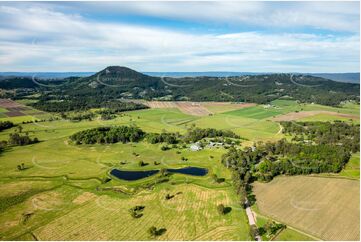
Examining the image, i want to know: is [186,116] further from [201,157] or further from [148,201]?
[148,201]

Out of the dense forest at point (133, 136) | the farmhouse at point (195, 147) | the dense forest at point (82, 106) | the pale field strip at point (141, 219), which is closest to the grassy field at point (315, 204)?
Answer: the pale field strip at point (141, 219)

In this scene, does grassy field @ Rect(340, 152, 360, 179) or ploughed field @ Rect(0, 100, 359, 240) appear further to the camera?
grassy field @ Rect(340, 152, 360, 179)

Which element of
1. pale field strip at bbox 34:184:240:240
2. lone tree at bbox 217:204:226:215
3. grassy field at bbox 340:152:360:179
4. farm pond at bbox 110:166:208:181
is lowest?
pale field strip at bbox 34:184:240:240

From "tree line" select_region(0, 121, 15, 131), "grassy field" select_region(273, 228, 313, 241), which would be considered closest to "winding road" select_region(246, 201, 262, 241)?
"grassy field" select_region(273, 228, 313, 241)

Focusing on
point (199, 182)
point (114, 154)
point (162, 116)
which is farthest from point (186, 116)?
point (199, 182)

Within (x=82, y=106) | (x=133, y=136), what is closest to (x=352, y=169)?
(x=133, y=136)

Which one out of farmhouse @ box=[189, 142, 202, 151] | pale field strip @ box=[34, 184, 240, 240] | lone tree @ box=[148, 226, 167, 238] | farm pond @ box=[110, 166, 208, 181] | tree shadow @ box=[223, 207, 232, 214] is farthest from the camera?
farmhouse @ box=[189, 142, 202, 151]

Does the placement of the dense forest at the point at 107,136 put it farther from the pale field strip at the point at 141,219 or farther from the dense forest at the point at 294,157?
the pale field strip at the point at 141,219

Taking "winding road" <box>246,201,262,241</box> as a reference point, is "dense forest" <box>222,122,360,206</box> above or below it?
above

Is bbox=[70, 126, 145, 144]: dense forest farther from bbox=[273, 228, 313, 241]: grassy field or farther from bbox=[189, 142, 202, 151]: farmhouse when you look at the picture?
bbox=[273, 228, 313, 241]: grassy field
